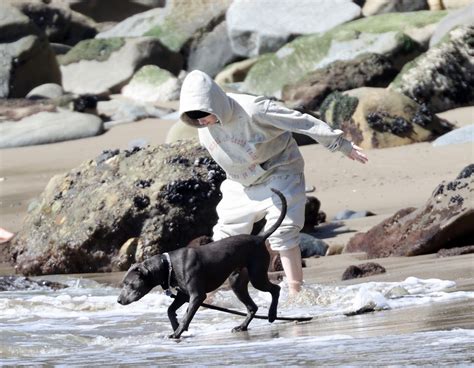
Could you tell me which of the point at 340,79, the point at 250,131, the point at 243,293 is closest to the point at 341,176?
the point at 340,79

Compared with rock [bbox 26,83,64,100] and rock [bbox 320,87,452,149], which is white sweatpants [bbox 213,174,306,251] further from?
rock [bbox 26,83,64,100]

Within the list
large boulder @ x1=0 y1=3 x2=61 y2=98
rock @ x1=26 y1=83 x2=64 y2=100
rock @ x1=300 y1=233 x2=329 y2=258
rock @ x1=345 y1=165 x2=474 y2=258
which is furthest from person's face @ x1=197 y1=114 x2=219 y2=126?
large boulder @ x1=0 y1=3 x2=61 y2=98

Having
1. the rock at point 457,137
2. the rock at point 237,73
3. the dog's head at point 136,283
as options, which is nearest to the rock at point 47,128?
the rock at point 237,73

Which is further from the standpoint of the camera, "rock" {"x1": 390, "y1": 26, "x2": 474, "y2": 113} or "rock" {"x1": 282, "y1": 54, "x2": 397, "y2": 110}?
"rock" {"x1": 282, "y1": 54, "x2": 397, "y2": 110}

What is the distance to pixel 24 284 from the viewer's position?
11242 millimetres

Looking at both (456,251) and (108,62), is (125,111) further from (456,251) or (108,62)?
(456,251)

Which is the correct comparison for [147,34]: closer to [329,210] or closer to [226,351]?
[329,210]

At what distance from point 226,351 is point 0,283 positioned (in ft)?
17.0

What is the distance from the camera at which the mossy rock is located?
30188 mm

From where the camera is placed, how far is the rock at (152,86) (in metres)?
27.7

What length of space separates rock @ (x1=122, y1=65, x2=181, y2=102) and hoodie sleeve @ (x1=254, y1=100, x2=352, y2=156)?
63.6 feet

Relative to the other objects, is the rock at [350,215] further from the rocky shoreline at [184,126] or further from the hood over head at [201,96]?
the hood over head at [201,96]

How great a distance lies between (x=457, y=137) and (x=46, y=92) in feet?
37.1

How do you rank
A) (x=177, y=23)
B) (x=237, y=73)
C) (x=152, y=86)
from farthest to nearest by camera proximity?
1. (x=177, y=23)
2. (x=237, y=73)
3. (x=152, y=86)
